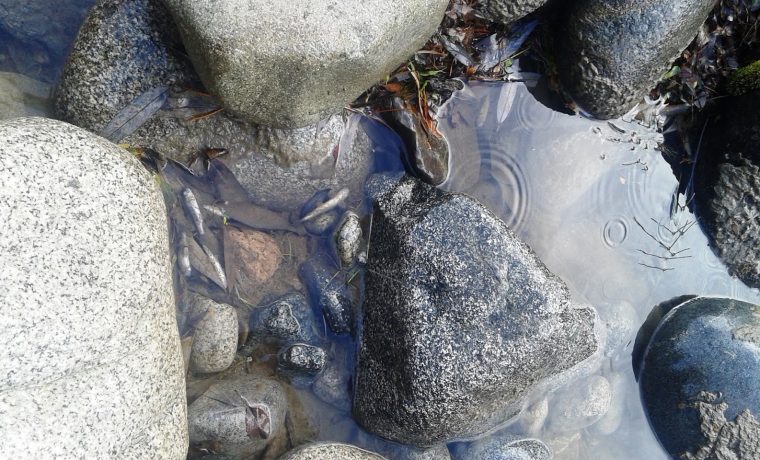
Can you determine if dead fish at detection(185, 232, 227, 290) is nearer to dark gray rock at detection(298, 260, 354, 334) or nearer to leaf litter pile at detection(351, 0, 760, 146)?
dark gray rock at detection(298, 260, 354, 334)

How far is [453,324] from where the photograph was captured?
2955 millimetres

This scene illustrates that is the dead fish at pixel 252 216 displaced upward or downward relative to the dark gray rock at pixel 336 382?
upward

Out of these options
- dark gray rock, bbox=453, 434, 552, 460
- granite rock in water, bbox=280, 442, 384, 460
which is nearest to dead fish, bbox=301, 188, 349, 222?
granite rock in water, bbox=280, 442, 384, 460

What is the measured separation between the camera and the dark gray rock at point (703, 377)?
345cm

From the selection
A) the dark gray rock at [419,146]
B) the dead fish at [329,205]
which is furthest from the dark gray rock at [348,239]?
the dark gray rock at [419,146]

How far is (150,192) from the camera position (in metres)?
2.66

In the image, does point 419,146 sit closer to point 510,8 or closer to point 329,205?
point 329,205

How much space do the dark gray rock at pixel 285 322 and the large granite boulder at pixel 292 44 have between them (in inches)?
45.6

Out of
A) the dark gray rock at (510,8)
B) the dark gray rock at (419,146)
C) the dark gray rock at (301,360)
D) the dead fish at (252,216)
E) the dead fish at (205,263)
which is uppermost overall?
the dark gray rock at (510,8)

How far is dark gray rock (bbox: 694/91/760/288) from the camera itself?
11.2ft

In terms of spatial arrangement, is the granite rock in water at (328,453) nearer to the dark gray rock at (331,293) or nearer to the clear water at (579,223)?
the clear water at (579,223)

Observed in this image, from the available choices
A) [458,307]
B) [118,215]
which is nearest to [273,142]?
[118,215]

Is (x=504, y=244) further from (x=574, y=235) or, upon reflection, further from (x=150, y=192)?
(x=150, y=192)

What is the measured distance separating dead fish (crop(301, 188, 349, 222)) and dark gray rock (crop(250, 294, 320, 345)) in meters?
0.48
